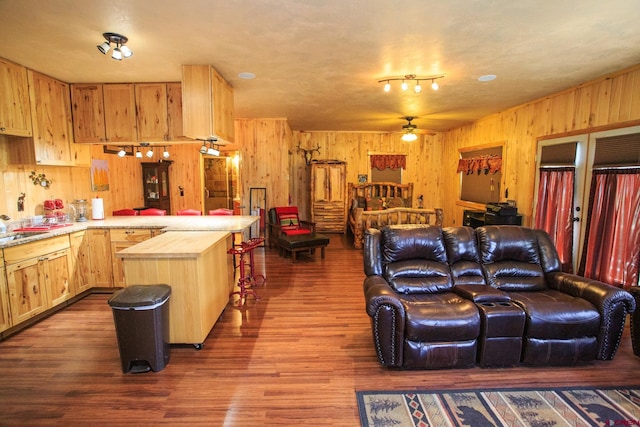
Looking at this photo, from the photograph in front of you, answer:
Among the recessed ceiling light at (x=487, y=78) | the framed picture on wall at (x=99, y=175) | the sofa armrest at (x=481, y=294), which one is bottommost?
the sofa armrest at (x=481, y=294)

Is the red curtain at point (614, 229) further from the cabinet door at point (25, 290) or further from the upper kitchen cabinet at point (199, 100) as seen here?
the cabinet door at point (25, 290)

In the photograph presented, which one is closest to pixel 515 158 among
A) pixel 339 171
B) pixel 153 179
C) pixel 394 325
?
pixel 339 171

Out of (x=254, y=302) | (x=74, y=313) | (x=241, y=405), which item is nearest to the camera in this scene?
(x=241, y=405)

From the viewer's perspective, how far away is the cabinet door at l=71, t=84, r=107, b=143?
13.7 ft

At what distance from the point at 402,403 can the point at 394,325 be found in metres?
0.54

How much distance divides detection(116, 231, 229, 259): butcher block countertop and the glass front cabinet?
484cm

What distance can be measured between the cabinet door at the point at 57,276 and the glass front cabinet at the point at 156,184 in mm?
4251

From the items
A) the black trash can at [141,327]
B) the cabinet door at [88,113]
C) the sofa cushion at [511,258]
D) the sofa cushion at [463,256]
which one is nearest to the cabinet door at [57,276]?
the cabinet door at [88,113]

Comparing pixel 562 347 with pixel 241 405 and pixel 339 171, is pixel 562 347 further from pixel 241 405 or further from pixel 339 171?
pixel 339 171

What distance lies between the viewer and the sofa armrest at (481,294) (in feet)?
8.81

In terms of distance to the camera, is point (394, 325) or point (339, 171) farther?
point (339, 171)

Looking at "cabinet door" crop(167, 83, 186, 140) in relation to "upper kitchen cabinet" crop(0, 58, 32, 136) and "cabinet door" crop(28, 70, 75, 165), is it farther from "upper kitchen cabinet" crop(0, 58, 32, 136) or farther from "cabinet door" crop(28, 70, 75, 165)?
"upper kitchen cabinet" crop(0, 58, 32, 136)

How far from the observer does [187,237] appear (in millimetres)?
3420

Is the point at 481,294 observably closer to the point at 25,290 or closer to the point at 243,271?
the point at 243,271
